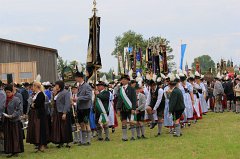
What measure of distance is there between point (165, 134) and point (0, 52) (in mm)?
18646

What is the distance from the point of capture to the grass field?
10474 mm

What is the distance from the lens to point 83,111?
1284 cm

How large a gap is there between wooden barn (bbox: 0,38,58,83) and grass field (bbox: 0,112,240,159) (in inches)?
403

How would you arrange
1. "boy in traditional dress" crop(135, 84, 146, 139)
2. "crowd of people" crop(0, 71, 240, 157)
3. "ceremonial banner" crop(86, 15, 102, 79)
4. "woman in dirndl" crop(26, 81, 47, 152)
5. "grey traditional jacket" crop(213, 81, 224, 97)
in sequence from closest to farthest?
"crowd of people" crop(0, 71, 240, 157)
"woman in dirndl" crop(26, 81, 47, 152)
"ceremonial banner" crop(86, 15, 102, 79)
"boy in traditional dress" crop(135, 84, 146, 139)
"grey traditional jacket" crop(213, 81, 224, 97)

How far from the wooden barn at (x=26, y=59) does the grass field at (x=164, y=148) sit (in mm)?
10248

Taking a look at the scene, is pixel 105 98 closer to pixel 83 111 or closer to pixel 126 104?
pixel 126 104

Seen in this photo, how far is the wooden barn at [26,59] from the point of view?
23.6 m

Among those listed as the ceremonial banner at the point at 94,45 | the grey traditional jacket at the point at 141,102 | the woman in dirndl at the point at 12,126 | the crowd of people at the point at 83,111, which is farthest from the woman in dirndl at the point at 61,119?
the grey traditional jacket at the point at 141,102

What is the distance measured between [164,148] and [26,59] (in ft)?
73.8

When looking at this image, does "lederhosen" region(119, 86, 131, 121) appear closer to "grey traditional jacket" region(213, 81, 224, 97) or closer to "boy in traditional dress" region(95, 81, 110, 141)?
"boy in traditional dress" region(95, 81, 110, 141)

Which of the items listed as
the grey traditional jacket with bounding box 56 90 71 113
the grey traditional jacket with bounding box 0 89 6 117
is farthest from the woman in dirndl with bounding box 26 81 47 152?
the grey traditional jacket with bounding box 0 89 6 117

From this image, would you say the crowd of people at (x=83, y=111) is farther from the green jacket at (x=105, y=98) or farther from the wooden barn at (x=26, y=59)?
the wooden barn at (x=26, y=59)

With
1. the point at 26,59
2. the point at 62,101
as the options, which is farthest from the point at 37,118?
the point at 26,59

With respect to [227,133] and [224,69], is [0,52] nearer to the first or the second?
[224,69]
